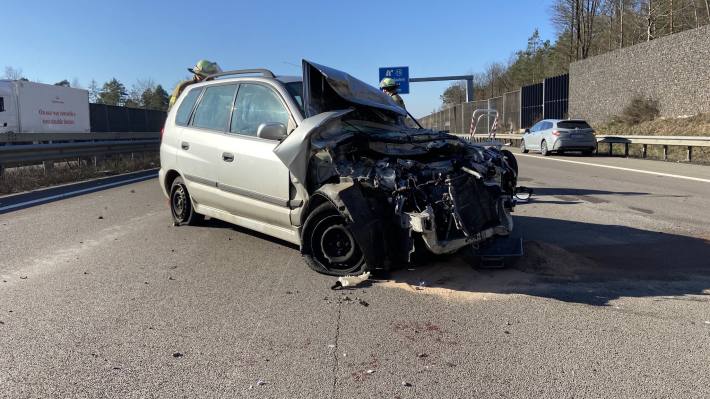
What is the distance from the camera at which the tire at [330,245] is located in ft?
15.8

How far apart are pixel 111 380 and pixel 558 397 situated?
97.2 inches

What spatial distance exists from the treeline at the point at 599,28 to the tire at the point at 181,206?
34.0 m

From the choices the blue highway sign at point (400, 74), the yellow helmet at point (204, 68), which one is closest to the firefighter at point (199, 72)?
the yellow helmet at point (204, 68)

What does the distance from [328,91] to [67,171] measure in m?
11.2

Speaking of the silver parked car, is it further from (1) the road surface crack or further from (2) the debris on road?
(1) the road surface crack

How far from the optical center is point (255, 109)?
18.8ft

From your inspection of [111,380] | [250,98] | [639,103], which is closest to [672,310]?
[111,380]

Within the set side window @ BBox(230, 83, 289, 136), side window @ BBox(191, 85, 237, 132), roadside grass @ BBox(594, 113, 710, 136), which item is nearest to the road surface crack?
side window @ BBox(230, 83, 289, 136)

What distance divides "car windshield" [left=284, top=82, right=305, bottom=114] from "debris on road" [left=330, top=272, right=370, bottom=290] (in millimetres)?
1650

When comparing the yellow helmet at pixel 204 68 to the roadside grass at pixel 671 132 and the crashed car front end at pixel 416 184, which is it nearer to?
the crashed car front end at pixel 416 184

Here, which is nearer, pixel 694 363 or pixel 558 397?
pixel 558 397

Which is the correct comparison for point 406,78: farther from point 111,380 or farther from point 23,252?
point 111,380

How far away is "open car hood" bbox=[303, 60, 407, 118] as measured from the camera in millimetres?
5359

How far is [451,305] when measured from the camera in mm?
4270
